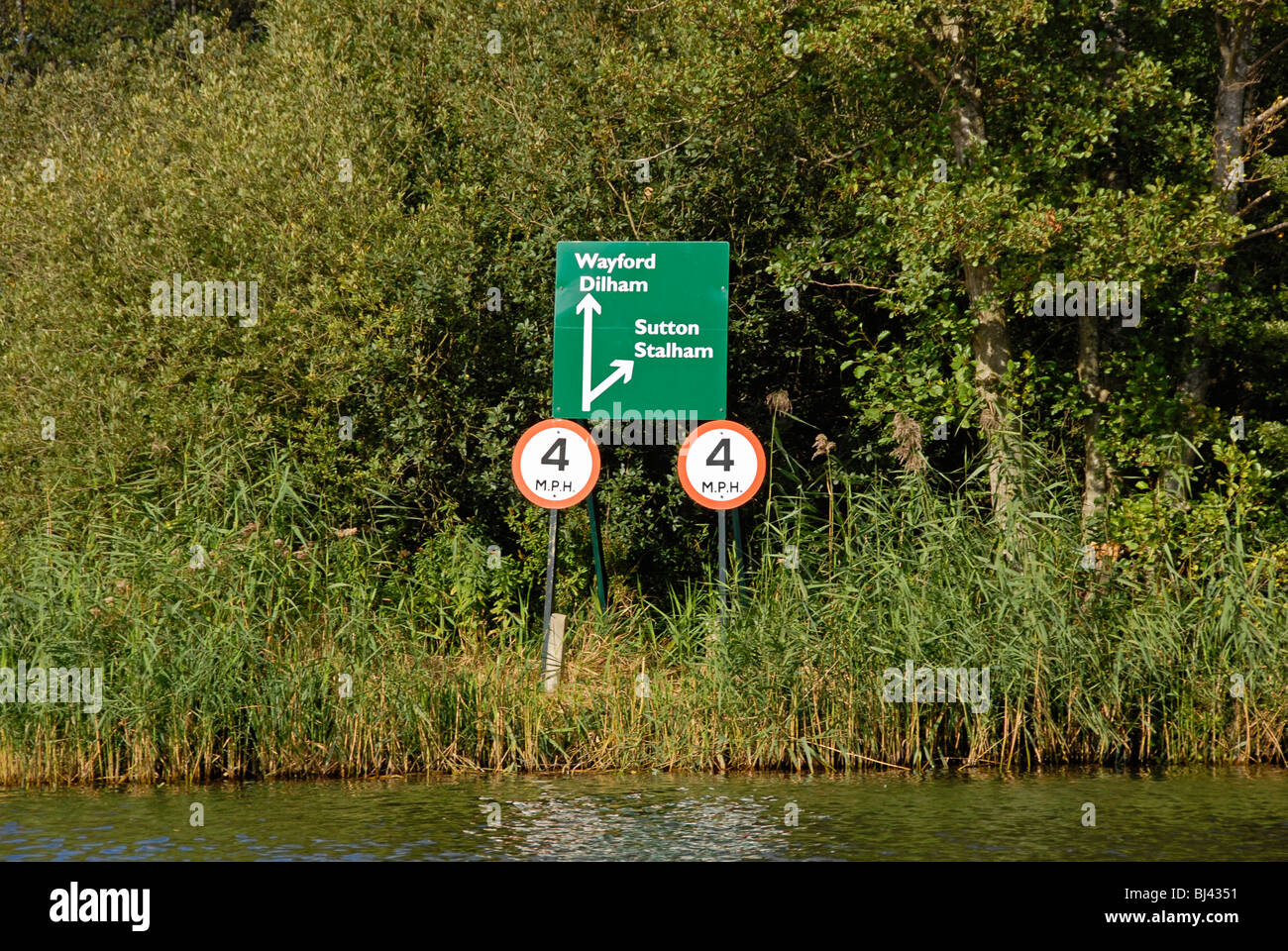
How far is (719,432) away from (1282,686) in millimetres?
5000

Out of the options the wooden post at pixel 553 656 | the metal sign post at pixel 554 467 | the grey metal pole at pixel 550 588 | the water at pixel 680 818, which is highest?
the metal sign post at pixel 554 467

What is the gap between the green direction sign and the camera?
13031 millimetres

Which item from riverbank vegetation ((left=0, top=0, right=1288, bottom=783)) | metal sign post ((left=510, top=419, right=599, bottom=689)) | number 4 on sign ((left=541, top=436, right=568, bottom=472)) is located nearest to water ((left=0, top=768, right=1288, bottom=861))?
riverbank vegetation ((left=0, top=0, right=1288, bottom=783))

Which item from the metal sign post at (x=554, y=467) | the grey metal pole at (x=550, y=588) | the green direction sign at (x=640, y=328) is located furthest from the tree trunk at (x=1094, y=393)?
the grey metal pole at (x=550, y=588)

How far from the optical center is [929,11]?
14398mm

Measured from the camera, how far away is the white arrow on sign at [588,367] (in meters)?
13.1

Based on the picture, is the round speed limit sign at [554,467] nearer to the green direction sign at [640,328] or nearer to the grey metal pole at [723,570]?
the green direction sign at [640,328]

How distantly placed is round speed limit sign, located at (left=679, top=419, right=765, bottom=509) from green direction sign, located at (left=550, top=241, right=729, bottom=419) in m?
0.24

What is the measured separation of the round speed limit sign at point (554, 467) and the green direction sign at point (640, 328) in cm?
27

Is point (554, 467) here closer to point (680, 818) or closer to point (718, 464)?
point (718, 464)

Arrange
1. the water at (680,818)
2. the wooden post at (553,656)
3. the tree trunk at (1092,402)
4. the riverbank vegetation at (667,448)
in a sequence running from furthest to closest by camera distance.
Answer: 1. the tree trunk at (1092,402)
2. the wooden post at (553,656)
3. the riverbank vegetation at (667,448)
4. the water at (680,818)

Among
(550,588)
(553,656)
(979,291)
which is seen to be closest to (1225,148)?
(979,291)

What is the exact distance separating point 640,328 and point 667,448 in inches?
148

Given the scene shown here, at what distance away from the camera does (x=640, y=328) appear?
13.1 metres
